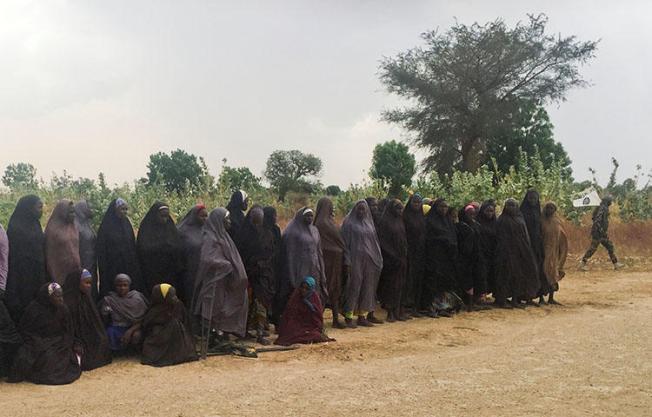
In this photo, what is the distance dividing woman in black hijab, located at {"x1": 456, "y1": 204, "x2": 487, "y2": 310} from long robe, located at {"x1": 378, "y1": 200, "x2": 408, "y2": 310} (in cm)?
104

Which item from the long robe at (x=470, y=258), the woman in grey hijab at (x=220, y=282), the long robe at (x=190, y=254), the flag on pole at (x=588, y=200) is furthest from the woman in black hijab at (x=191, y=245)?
the flag on pole at (x=588, y=200)

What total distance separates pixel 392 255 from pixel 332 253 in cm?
96

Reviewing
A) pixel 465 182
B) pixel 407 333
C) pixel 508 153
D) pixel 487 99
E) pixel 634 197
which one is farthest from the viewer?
pixel 508 153

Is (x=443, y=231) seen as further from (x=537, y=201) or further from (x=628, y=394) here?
(x=628, y=394)

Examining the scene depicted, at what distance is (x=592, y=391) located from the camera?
15.6 feet

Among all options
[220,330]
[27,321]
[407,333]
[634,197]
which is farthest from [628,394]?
[634,197]

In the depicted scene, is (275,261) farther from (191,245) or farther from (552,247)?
(552,247)

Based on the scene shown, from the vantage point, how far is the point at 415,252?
8305 millimetres

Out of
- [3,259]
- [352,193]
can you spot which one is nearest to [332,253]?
[3,259]

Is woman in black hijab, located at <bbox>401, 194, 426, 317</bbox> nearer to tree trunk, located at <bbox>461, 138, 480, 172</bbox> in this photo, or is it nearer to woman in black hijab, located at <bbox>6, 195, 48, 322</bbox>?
woman in black hijab, located at <bbox>6, 195, 48, 322</bbox>

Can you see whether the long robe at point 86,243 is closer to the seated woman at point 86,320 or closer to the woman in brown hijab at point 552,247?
the seated woman at point 86,320

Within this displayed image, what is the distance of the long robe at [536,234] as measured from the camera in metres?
9.32

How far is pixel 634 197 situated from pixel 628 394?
16498 mm

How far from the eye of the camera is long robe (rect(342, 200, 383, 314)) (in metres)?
7.69
